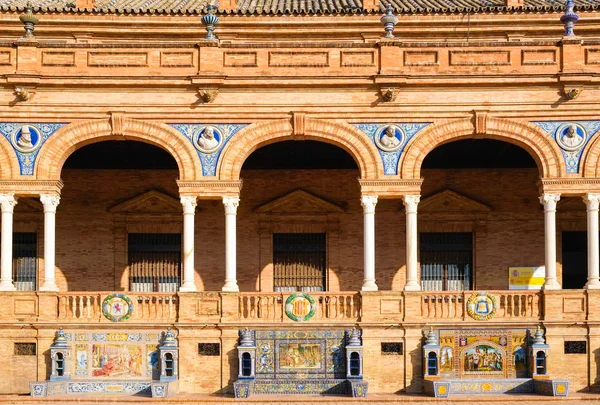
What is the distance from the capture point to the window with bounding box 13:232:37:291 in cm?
2500

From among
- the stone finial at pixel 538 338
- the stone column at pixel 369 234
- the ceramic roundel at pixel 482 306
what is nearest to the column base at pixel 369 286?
the stone column at pixel 369 234

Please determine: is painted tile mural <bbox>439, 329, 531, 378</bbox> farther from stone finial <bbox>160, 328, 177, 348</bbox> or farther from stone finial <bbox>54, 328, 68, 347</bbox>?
stone finial <bbox>54, 328, 68, 347</bbox>

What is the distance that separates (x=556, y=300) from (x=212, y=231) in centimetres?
799

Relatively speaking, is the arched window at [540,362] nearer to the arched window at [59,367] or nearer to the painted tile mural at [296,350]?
the painted tile mural at [296,350]

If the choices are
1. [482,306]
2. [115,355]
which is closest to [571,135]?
[482,306]

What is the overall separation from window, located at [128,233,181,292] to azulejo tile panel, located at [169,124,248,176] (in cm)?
392

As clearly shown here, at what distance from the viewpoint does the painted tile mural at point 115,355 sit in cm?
2095

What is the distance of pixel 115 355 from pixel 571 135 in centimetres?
971

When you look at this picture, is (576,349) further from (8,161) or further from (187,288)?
(8,161)

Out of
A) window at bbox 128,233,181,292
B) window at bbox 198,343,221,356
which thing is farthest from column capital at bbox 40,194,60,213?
window at bbox 198,343,221,356

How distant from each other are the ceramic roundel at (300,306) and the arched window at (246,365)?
3.85 feet

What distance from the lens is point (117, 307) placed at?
2122cm

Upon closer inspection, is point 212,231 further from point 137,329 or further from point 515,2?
point 515,2

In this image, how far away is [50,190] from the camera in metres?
21.6
